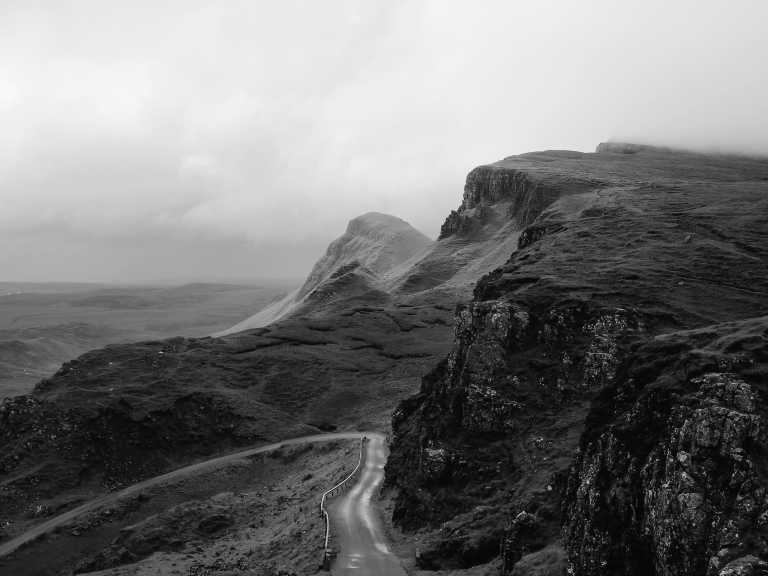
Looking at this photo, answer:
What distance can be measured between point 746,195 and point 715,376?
7978 centimetres

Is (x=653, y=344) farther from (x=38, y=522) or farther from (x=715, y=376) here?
(x=38, y=522)

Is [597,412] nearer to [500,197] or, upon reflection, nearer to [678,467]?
[678,467]

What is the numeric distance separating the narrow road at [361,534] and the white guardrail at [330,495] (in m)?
0.38

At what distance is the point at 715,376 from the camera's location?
78.5 ft

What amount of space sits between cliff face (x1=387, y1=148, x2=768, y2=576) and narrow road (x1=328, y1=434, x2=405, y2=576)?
2.14 metres

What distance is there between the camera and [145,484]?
7612 cm

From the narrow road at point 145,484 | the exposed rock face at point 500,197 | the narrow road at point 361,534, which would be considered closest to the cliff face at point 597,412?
the narrow road at point 361,534

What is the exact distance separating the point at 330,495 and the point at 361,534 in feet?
34.4

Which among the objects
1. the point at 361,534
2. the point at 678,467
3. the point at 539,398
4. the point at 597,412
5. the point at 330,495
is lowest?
the point at 330,495

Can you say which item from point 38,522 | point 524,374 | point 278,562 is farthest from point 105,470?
point 524,374

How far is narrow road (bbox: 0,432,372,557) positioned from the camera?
2544 inches

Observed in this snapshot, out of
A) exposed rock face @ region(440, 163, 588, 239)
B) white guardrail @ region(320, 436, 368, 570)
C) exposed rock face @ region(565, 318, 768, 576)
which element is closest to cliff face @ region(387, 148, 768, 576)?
exposed rock face @ region(565, 318, 768, 576)

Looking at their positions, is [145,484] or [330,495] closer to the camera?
[330,495]

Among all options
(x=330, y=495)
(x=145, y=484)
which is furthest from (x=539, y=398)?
(x=145, y=484)
